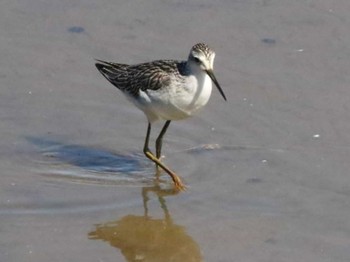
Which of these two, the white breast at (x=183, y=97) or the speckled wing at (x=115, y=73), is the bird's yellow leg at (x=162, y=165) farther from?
the speckled wing at (x=115, y=73)

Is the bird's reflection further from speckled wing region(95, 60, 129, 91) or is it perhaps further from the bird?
speckled wing region(95, 60, 129, 91)

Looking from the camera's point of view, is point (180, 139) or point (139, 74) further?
point (180, 139)

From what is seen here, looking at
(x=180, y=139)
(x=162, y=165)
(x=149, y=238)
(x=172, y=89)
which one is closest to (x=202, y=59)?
(x=172, y=89)

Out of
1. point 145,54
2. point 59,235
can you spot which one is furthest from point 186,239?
point 145,54

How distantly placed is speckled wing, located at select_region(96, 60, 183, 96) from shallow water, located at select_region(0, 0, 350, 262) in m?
0.38

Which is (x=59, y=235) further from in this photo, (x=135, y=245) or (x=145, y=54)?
(x=145, y=54)

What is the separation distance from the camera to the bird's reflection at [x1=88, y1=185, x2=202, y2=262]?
7238 mm

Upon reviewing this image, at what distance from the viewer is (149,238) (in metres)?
7.51

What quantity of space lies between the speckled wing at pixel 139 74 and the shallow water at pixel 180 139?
0.38 m

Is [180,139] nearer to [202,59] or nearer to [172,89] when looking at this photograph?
[172,89]

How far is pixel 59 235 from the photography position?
24.3 ft

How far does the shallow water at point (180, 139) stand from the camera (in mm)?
7445

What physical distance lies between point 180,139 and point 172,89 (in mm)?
826

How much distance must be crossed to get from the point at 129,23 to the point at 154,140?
6.27 feet
